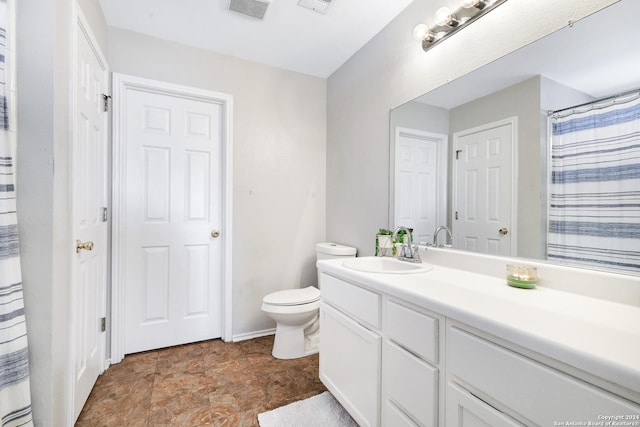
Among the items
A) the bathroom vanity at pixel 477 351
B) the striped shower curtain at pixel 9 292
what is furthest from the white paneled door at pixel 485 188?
the striped shower curtain at pixel 9 292

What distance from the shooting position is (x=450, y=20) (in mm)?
1555

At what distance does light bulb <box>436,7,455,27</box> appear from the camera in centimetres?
156

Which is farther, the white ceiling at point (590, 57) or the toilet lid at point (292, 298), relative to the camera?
the toilet lid at point (292, 298)

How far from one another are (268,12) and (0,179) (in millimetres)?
1712

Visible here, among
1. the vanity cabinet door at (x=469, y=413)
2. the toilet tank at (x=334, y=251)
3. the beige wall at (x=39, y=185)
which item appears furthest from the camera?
the toilet tank at (x=334, y=251)

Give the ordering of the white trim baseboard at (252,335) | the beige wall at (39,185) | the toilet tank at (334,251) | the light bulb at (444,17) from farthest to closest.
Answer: the white trim baseboard at (252,335)
the toilet tank at (334,251)
the light bulb at (444,17)
the beige wall at (39,185)

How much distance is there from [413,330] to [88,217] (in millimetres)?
1831

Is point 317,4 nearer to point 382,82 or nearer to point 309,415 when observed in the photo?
point 382,82

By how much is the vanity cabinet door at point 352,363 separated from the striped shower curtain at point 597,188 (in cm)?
87

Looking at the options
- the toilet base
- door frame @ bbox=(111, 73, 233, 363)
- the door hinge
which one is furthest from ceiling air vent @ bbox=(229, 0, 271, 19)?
the toilet base

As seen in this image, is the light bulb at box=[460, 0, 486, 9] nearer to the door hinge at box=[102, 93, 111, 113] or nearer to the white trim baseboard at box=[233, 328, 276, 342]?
the door hinge at box=[102, 93, 111, 113]

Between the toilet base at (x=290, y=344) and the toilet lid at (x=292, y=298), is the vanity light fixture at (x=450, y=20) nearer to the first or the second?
the toilet lid at (x=292, y=298)

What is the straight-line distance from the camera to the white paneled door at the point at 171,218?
87.9 inches

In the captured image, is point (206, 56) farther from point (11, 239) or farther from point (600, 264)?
point (600, 264)
